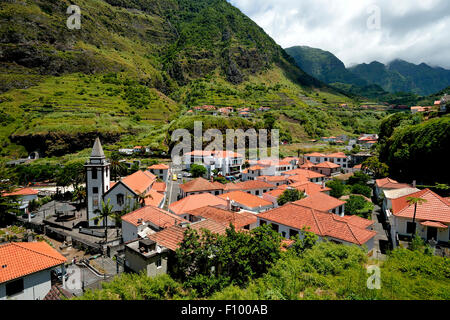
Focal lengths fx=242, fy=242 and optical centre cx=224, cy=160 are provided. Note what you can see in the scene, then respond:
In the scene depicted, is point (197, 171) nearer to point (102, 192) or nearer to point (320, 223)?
point (102, 192)

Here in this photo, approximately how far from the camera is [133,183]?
1158 inches

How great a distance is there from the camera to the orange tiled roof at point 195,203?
27797mm

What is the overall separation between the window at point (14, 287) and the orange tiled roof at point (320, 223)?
56.9 ft

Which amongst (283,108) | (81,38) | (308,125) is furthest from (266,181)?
(81,38)

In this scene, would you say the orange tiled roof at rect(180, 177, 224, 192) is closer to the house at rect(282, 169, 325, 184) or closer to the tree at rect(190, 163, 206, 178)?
the tree at rect(190, 163, 206, 178)

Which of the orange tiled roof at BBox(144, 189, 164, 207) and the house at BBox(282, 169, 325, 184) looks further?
the house at BBox(282, 169, 325, 184)

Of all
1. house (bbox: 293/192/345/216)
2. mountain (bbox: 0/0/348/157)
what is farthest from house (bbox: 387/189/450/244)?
mountain (bbox: 0/0/348/157)

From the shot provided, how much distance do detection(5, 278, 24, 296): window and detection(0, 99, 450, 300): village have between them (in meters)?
0.04

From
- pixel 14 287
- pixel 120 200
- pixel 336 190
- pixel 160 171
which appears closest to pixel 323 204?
pixel 336 190

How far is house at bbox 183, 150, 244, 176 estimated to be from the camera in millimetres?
56781

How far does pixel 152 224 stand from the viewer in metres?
20.6

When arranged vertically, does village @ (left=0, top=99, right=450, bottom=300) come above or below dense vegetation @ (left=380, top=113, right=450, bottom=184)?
below

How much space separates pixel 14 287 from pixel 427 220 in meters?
27.5
